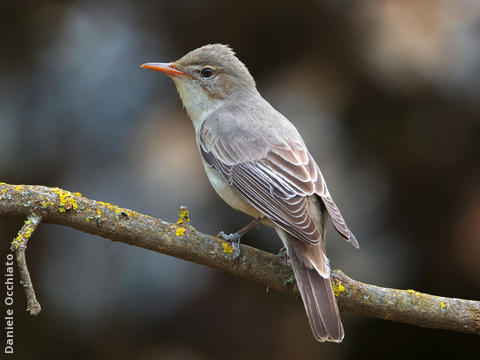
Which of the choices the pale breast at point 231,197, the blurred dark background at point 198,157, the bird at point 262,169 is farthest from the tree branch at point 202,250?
the blurred dark background at point 198,157

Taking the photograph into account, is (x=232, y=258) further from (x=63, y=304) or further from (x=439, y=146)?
(x=439, y=146)

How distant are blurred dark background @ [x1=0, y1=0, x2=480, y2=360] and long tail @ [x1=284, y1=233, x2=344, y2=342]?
2.26m

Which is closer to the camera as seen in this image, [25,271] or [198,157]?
A: [25,271]

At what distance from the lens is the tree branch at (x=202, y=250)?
3.72m

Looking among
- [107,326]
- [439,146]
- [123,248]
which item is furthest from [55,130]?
[439,146]

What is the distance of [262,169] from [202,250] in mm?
1059

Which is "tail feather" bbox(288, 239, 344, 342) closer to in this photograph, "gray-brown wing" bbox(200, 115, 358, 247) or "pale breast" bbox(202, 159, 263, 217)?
"gray-brown wing" bbox(200, 115, 358, 247)

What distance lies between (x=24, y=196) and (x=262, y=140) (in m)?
2.07

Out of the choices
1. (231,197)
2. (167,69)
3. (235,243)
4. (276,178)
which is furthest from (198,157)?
(235,243)

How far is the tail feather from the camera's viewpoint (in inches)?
157

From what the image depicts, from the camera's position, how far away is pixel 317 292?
4109mm

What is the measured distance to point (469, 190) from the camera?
22.4ft

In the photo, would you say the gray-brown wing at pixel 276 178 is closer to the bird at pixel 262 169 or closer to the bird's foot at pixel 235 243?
the bird at pixel 262 169

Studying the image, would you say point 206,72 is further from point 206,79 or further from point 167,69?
point 167,69
